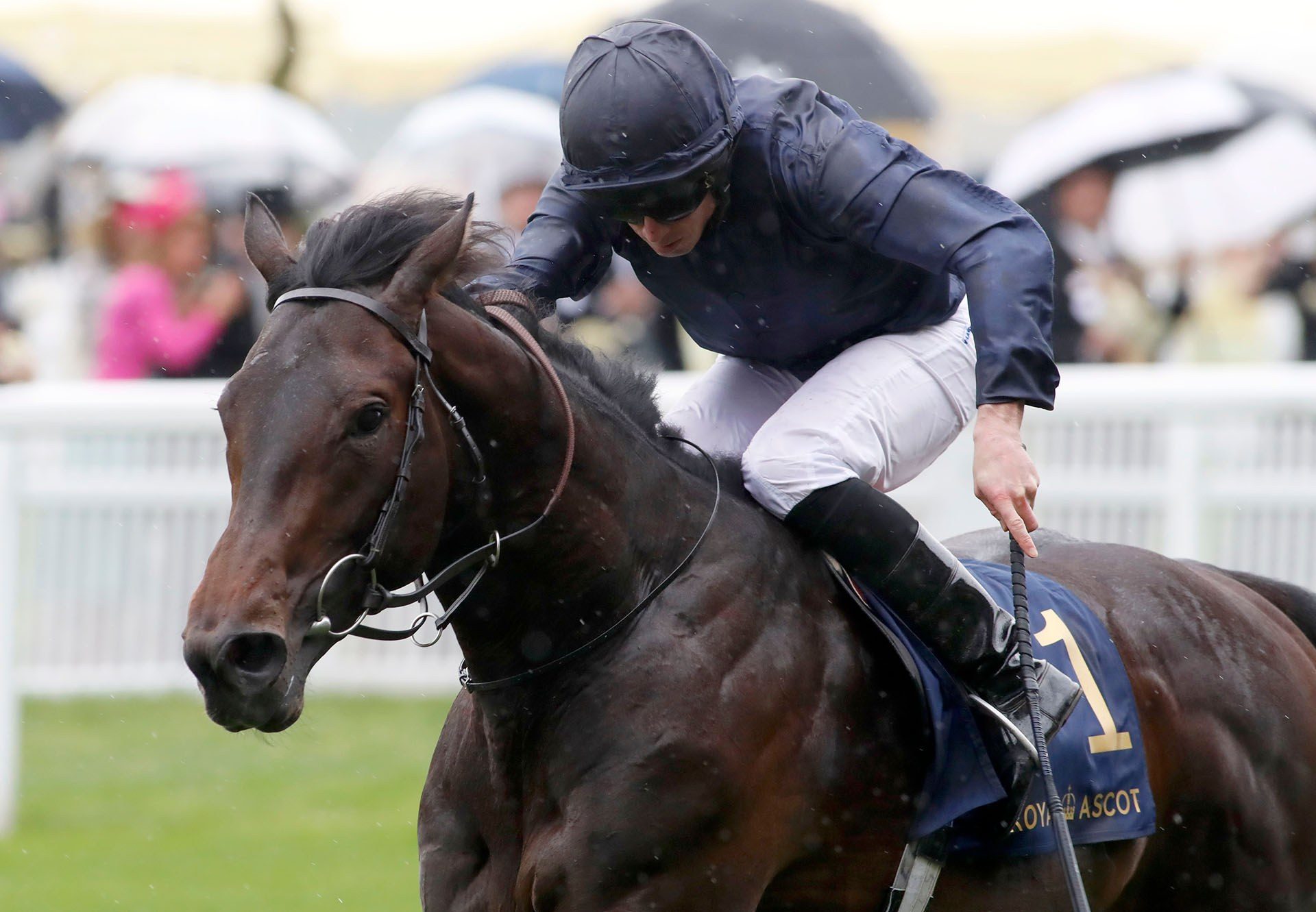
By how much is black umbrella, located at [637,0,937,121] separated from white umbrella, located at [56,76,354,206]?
289 cm

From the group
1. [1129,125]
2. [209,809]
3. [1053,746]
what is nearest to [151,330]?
[209,809]

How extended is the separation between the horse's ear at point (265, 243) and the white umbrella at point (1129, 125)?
847cm

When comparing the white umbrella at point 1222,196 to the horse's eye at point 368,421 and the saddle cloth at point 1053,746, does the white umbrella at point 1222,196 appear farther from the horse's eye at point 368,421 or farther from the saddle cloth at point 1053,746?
the horse's eye at point 368,421

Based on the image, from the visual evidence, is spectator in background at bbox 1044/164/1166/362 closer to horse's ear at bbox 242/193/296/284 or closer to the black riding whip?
the black riding whip

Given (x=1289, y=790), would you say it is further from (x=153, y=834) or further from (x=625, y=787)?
(x=153, y=834)

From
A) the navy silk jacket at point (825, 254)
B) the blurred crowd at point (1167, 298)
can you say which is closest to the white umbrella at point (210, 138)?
the blurred crowd at point (1167, 298)

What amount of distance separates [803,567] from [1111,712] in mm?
812

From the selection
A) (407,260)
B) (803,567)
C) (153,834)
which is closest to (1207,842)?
(803,567)

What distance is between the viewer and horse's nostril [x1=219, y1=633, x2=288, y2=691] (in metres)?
2.55

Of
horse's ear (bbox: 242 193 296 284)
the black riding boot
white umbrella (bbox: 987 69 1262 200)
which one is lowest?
white umbrella (bbox: 987 69 1262 200)

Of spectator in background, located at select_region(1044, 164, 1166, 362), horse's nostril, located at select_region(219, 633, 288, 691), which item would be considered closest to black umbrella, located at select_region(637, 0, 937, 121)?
spectator in background, located at select_region(1044, 164, 1166, 362)

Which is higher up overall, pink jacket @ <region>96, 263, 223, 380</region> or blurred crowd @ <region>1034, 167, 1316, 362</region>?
blurred crowd @ <region>1034, 167, 1316, 362</region>

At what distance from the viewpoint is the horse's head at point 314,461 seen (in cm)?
259

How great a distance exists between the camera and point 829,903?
3.29m
